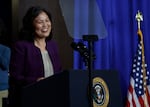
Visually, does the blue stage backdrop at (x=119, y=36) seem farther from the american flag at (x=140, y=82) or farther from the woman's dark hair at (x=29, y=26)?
the woman's dark hair at (x=29, y=26)

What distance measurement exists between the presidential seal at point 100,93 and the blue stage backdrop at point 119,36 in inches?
76.8

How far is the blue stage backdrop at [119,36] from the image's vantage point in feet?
11.6

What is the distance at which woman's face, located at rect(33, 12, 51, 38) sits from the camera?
254cm

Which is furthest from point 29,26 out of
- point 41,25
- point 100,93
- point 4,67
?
point 100,93

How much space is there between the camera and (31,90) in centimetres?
165

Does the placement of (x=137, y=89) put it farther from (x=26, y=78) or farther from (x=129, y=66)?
(x=26, y=78)

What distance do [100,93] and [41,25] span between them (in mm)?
1143

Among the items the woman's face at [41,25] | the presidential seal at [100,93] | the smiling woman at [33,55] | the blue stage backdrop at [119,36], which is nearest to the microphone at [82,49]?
the presidential seal at [100,93]

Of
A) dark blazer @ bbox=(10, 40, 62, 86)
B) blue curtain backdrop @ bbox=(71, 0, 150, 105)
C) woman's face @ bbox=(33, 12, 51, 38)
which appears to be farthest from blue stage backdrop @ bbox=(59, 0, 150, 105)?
dark blazer @ bbox=(10, 40, 62, 86)

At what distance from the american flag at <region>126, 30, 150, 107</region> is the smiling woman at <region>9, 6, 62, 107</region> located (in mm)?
1217

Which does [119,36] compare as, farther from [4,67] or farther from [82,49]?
[82,49]

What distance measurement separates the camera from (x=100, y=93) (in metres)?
1.55

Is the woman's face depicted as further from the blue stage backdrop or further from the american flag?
the american flag

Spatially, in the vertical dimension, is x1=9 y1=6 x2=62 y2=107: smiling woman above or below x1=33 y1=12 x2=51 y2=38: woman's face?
below
